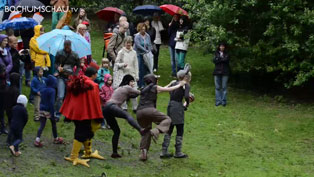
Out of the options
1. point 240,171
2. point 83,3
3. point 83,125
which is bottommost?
point 240,171

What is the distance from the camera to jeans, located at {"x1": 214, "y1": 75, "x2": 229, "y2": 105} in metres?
18.6

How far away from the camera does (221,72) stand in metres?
18.5

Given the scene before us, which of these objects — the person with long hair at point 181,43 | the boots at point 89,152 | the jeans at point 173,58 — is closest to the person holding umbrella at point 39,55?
the boots at point 89,152

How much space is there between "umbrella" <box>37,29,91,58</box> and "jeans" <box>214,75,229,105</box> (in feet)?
15.8

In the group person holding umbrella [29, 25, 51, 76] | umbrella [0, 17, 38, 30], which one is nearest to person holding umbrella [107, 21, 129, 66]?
person holding umbrella [29, 25, 51, 76]

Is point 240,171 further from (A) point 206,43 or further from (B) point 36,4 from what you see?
(B) point 36,4

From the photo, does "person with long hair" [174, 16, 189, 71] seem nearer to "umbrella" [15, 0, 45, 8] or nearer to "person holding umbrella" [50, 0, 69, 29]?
"person holding umbrella" [50, 0, 69, 29]

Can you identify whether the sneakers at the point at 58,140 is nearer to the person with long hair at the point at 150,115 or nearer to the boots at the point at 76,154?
the boots at the point at 76,154

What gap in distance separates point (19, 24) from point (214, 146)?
582 centimetres

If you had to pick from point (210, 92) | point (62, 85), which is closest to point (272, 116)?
point (210, 92)

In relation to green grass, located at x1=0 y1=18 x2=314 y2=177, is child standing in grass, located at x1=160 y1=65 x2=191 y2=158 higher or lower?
higher

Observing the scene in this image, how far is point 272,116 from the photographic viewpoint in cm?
1817

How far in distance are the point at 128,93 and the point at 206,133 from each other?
3857mm

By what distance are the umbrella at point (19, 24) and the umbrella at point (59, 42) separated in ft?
5.37
